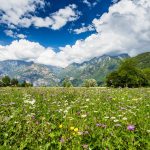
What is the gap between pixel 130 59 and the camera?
10544 centimetres

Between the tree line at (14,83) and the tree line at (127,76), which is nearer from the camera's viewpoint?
the tree line at (14,83)

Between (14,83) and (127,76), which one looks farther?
(14,83)

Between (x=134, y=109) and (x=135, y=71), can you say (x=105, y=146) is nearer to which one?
(x=134, y=109)

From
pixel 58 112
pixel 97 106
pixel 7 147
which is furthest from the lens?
pixel 97 106

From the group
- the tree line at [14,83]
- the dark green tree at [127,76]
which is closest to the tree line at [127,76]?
the dark green tree at [127,76]

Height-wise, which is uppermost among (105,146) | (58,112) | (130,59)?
(130,59)

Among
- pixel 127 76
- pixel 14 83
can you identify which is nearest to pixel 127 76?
pixel 127 76

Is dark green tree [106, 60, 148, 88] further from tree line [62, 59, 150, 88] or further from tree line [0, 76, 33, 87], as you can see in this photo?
tree line [0, 76, 33, 87]

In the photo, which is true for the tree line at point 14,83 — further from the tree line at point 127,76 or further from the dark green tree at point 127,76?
the dark green tree at point 127,76

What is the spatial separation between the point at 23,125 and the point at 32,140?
4.43ft

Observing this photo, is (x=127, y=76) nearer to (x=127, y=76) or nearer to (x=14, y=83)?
(x=127, y=76)

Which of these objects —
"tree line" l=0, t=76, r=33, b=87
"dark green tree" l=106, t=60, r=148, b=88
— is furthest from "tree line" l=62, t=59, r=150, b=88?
"tree line" l=0, t=76, r=33, b=87

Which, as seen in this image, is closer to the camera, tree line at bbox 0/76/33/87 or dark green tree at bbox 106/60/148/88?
tree line at bbox 0/76/33/87

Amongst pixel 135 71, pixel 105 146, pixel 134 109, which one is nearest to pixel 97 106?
pixel 134 109
